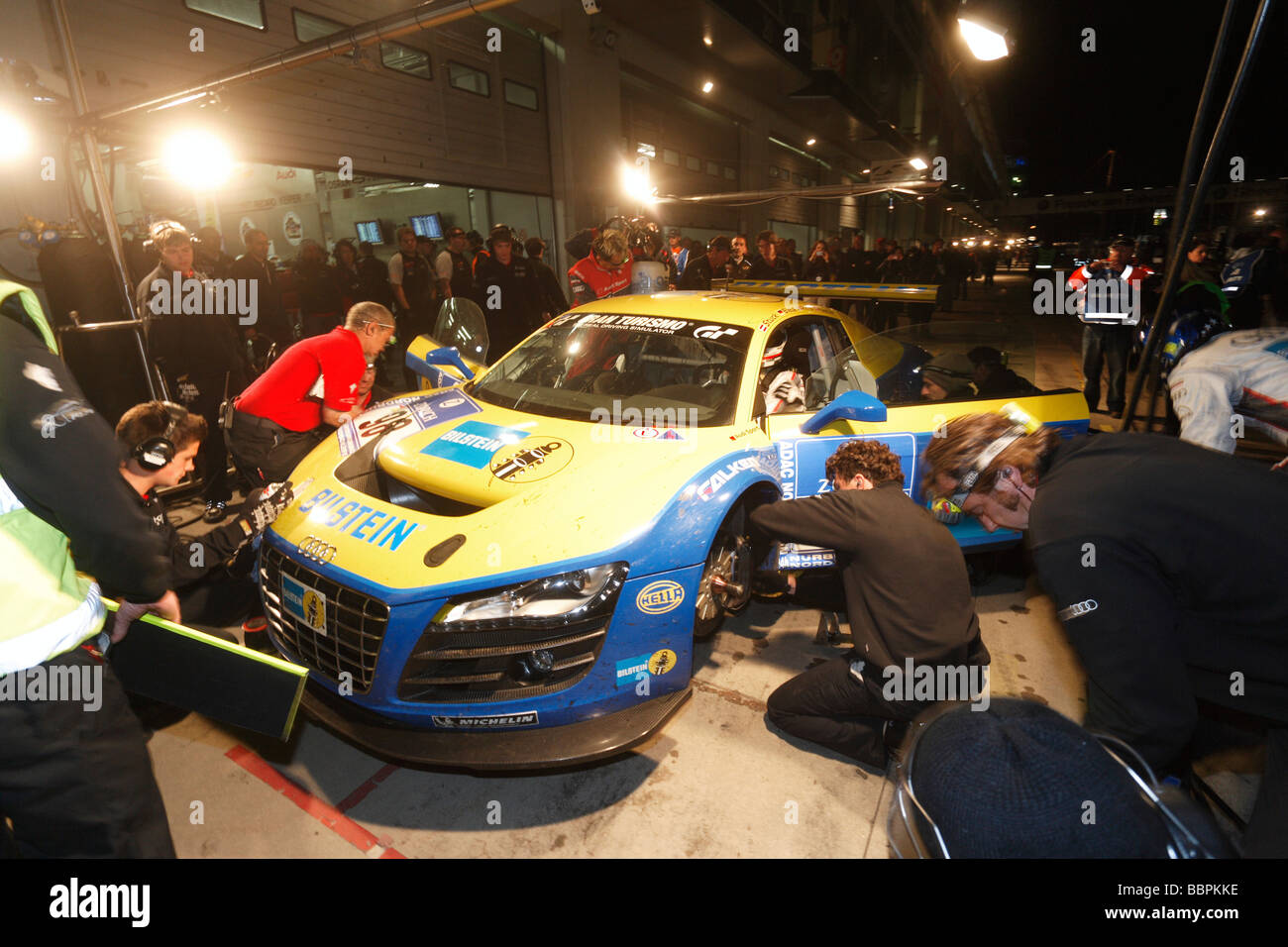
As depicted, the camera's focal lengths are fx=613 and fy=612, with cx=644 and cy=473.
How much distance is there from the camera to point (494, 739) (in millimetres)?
1969

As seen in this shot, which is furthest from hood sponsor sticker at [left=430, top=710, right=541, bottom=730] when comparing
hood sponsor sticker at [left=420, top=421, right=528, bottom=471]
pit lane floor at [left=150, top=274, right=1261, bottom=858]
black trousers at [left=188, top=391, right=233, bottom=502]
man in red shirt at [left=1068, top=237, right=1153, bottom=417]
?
man in red shirt at [left=1068, top=237, right=1153, bottom=417]

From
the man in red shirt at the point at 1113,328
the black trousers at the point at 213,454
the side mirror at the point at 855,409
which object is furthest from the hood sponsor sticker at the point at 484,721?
the man in red shirt at the point at 1113,328

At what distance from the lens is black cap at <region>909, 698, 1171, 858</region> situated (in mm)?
799

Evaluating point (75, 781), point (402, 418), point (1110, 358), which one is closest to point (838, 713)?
point (75, 781)

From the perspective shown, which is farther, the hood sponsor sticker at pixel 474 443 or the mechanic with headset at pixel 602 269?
the mechanic with headset at pixel 602 269

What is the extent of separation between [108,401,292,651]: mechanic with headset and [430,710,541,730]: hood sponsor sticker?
2.95ft

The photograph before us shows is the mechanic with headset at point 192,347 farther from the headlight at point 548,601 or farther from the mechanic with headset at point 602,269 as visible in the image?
the headlight at point 548,601

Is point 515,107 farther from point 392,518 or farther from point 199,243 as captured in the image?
point 392,518

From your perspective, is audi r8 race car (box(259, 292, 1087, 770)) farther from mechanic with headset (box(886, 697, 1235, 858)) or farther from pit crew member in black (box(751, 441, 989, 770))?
mechanic with headset (box(886, 697, 1235, 858))

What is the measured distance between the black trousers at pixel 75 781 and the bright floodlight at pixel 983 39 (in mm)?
7275

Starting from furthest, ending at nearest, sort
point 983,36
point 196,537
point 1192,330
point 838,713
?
point 983,36
point 1192,330
point 196,537
point 838,713

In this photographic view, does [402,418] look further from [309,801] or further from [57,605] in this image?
[57,605]

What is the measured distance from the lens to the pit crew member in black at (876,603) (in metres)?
2.13

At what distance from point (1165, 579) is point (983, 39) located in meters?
6.16
